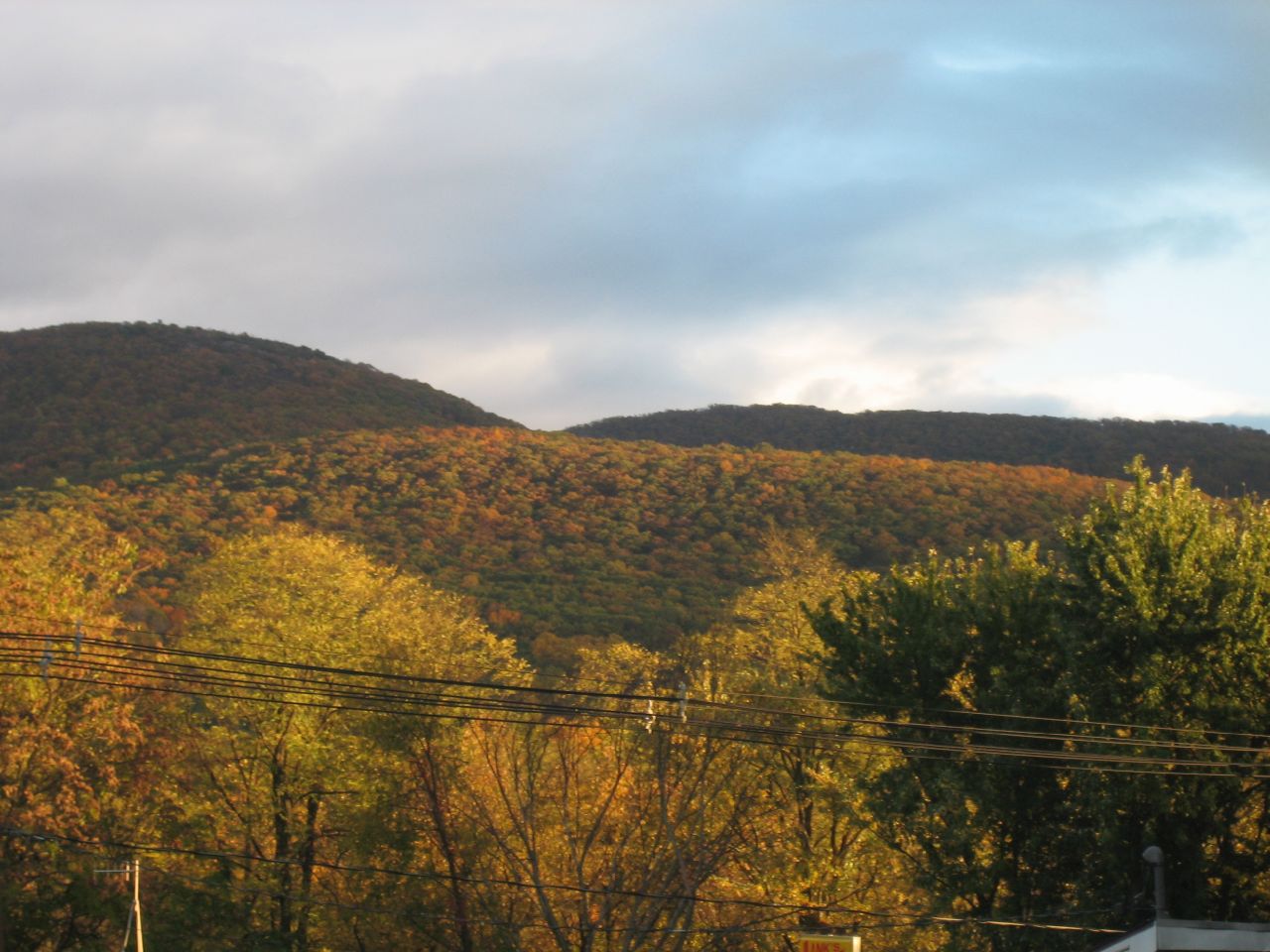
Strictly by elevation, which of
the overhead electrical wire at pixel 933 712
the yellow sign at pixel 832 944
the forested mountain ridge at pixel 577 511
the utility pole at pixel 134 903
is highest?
the forested mountain ridge at pixel 577 511

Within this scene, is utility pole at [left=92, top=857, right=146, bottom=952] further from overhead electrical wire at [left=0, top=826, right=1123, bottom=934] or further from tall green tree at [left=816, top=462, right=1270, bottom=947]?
tall green tree at [left=816, top=462, right=1270, bottom=947]

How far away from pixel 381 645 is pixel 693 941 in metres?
10.3

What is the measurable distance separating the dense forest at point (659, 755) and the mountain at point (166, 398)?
4671 cm

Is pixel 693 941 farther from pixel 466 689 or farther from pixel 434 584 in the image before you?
pixel 434 584

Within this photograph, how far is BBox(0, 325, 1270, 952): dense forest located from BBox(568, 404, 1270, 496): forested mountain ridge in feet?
191

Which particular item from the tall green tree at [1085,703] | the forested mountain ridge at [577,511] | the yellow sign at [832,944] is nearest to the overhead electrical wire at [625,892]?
the yellow sign at [832,944]

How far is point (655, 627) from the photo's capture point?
5475 cm

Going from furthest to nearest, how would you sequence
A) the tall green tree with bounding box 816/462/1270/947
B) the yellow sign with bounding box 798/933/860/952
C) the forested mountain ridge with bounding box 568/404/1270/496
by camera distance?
1. the forested mountain ridge with bounding box 568/404/1270/496
2. the tall green tree with bounding box 816/462/1270/947
3. the yellow sign with bounding box 798/933/860/952

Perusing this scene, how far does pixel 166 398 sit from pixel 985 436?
6965cm

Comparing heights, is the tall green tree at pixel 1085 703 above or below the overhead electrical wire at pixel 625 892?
above

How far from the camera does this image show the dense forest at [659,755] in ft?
74.9

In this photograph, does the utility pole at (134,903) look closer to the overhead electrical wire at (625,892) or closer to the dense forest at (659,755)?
the dense forest at (659,755)

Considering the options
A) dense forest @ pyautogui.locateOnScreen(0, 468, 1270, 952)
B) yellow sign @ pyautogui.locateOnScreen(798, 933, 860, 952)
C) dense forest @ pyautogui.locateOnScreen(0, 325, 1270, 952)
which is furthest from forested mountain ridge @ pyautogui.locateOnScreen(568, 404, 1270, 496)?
yellow sign @ pyautogui.locateOnScreen(798, 933, 860, 952)

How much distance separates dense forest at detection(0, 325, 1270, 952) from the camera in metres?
22.8
